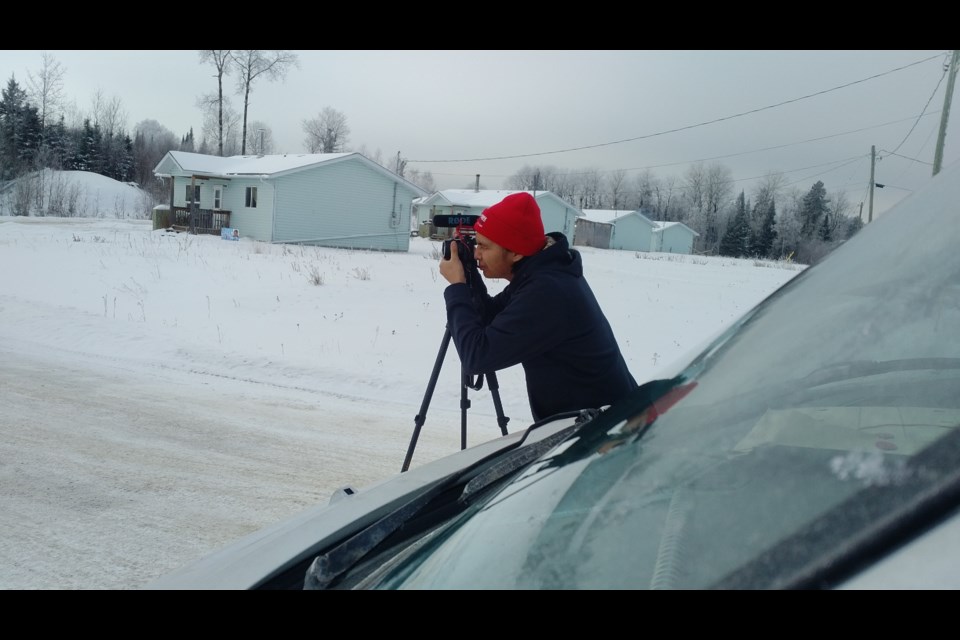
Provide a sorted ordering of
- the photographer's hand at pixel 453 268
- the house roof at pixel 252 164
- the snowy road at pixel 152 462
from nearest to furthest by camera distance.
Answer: the photographer's hand at pixel 453 268, the snowy road at pixel 152 462, the house roof at pixel 252 164

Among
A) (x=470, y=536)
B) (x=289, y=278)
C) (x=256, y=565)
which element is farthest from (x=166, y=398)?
(x=289, y=278)

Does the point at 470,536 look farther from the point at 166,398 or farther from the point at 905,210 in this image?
the point at 166,398

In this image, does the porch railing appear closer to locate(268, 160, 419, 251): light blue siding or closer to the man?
locate(268, 160, 419, 251): light blue siding

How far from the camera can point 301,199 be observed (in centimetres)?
3216

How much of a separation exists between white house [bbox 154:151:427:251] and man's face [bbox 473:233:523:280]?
29.9 m

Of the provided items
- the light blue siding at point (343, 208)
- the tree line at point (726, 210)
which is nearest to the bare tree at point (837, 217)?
the tree line at point (726, 210)

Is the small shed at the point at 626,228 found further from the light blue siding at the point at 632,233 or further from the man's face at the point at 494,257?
the man's face at the point at 494,257

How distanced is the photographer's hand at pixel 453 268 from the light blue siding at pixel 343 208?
29828mm

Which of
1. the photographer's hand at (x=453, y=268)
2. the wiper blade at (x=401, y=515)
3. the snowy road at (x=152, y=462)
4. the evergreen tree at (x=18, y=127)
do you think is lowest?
the snowy road at (x=152, y=462)

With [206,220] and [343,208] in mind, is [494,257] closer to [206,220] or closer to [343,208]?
[343,208]

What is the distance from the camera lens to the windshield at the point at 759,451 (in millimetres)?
860

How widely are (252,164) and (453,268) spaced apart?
35.4m

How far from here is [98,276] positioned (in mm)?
14242

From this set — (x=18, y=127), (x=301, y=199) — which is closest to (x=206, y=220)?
(x=301, y=199)
